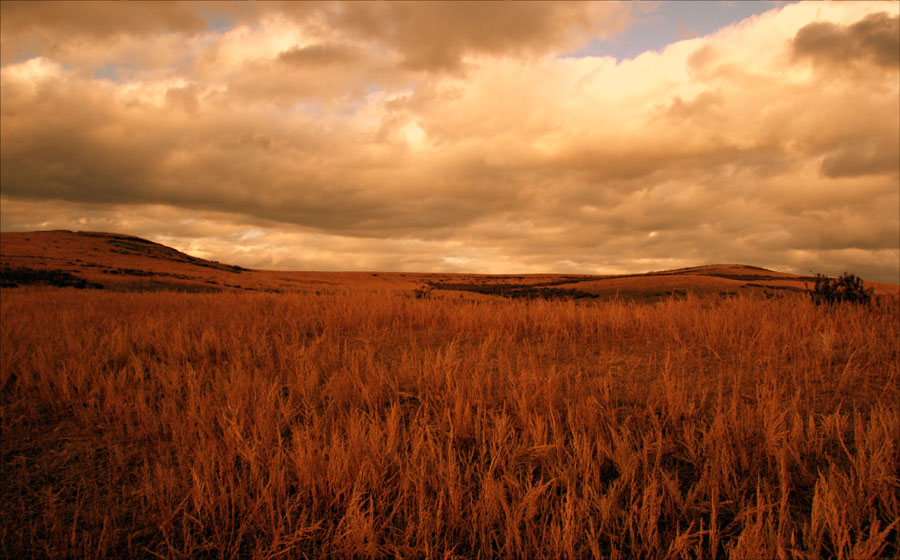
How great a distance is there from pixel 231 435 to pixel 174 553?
1113 millimetres

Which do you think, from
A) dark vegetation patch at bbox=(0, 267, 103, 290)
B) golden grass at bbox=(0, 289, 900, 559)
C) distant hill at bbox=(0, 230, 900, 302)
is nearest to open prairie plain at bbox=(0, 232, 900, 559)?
golden grass at bbox=(0, 289, 900, 559)

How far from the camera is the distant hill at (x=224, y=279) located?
79.2 feet

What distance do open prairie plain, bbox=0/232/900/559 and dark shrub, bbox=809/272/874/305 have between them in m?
3.53

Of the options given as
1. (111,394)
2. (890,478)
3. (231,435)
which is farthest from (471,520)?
(111,394)

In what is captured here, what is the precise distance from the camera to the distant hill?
2412 centimetres

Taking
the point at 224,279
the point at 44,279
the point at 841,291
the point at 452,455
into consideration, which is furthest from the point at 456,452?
the point at 224,279

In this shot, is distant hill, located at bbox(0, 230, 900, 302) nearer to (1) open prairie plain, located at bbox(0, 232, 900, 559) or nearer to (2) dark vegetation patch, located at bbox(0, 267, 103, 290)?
(2) dark vegetation patch, located at bbox(0, 267, 103, 290)

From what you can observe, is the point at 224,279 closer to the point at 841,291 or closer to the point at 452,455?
the point at 841,291

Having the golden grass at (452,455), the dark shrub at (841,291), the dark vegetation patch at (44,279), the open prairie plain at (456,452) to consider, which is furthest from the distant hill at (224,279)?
the golden grass at (452,455)

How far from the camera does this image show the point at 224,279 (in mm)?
41500

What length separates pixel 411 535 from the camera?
269 cm

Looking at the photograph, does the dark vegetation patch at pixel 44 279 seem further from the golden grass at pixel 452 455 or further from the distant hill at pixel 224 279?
the golden grass at pixel 452 455

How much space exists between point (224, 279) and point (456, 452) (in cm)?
4262

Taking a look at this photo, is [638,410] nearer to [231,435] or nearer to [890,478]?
[890,478]
